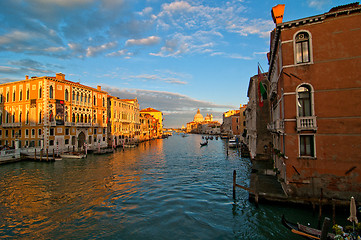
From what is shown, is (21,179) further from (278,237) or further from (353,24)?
(353,24)

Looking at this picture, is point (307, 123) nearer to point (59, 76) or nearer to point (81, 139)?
point (59, 76)

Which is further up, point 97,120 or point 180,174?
point 97,120

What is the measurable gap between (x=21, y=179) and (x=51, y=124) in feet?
44.9

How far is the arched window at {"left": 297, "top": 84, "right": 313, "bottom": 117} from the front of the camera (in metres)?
10.2

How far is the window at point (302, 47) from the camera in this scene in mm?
10252

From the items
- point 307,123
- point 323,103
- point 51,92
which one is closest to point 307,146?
point 307,123

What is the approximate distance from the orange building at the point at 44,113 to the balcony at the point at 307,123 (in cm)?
3121

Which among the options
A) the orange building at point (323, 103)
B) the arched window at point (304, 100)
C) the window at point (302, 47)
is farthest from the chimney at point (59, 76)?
the arched window at point (304, 100)

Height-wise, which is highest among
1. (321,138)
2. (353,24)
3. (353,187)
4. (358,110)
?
(353,24)

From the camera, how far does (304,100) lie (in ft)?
33.7


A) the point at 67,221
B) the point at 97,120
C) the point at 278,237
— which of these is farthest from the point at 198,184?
the point at 97,120

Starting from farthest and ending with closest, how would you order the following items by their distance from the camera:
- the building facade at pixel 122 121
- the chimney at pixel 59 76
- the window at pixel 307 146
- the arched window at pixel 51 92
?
the building facade at pixel 122 121 → the chimney at pixel 59 76 → the arched window at pixel 51 92 → the window at pixel 307 146

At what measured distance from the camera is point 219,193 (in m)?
14.2

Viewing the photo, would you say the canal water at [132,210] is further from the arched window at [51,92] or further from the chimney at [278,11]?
the arched window at [51,92]
